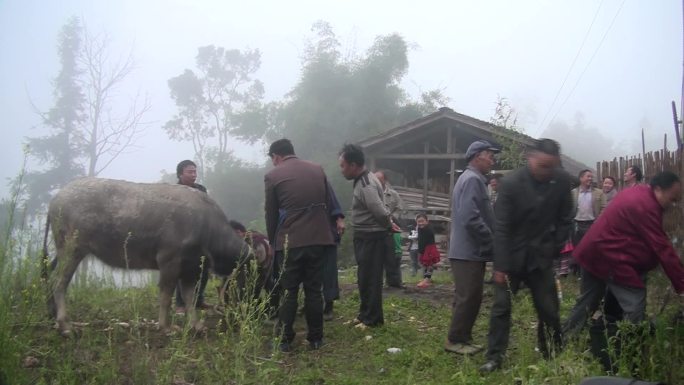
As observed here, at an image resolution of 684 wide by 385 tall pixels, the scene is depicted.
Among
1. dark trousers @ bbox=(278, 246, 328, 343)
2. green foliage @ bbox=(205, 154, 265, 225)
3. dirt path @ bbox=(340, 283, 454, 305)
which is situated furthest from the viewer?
green foliage @ bbox=(205, 154, 265, 225)

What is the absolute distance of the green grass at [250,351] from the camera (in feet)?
11.5

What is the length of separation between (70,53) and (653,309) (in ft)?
78.6

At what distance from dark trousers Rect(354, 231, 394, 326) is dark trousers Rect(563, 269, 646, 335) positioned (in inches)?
78.1

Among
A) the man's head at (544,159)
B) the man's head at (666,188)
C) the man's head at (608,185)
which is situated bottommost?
the man's head at (666,188)

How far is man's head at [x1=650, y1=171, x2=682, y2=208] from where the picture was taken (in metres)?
4.08

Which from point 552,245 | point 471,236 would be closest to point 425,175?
point 471,236

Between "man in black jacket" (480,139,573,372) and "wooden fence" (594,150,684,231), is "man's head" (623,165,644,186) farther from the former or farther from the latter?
"man in black jacket" (480,139,573,372)

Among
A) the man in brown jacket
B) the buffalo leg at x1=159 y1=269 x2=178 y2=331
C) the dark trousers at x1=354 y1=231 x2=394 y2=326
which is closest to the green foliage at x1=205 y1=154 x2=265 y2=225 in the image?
the dark trousers at x1=354 y1=231 x2=394 y2=326

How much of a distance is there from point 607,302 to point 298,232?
9.12 ft

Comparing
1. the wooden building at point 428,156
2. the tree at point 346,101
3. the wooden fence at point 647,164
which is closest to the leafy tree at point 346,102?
the tree at point 346,101

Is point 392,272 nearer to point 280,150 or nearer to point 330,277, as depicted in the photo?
point 330,277

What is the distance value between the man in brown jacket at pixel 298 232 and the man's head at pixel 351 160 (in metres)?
0.76

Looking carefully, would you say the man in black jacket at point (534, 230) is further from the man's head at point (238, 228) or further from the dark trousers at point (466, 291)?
the man's head at point (238, 228)

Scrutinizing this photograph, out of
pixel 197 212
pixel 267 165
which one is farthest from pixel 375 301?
pixel 267 165
